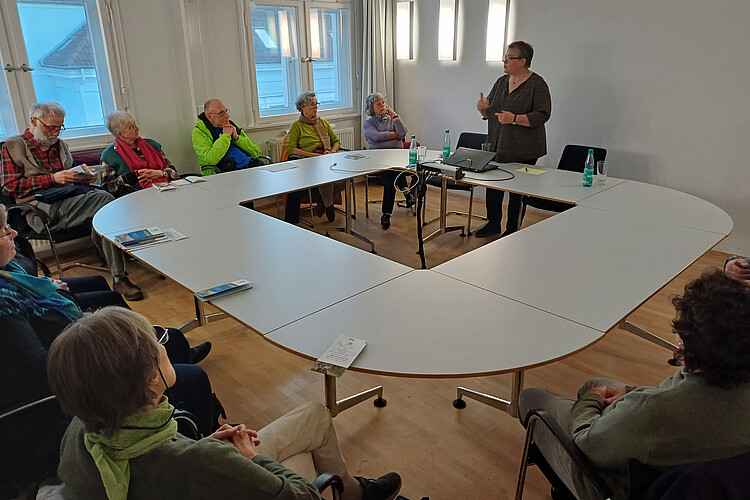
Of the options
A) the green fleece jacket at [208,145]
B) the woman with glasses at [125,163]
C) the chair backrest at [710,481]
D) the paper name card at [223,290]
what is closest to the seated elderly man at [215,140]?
the green fleece jacket at [208,145]

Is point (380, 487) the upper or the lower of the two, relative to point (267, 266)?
lower

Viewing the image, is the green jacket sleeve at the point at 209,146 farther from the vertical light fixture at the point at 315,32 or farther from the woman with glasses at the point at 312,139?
the vertical light fixture at the point at 315,32

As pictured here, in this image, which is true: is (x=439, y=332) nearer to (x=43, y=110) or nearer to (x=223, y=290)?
(x=223, y=290)

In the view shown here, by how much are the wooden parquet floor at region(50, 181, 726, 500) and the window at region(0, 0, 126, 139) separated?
186 cm

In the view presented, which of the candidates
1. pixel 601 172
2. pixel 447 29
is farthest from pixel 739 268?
pixel 447 29

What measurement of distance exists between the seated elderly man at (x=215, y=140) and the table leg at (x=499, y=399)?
292 centimetres

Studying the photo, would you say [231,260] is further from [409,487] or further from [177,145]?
[177,145]

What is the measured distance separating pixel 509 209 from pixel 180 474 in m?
3.71

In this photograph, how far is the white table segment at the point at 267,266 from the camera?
1.84m

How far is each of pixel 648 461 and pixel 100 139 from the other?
4.48 metres

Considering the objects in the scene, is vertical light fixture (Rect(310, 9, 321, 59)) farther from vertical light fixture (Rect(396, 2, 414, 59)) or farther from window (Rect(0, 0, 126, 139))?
window (Rect(0, 0, 126, 139))

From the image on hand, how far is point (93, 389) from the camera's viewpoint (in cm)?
98

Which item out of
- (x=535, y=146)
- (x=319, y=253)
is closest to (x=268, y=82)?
(x=535, y=146)

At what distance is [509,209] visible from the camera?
4312mm
